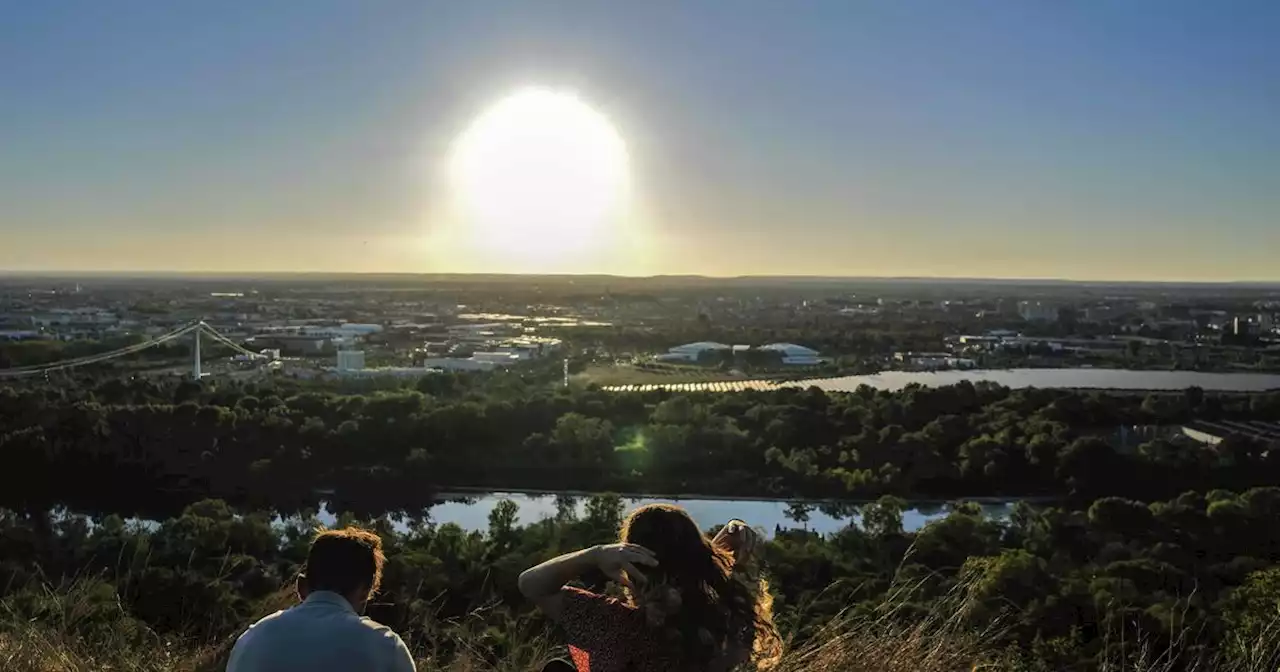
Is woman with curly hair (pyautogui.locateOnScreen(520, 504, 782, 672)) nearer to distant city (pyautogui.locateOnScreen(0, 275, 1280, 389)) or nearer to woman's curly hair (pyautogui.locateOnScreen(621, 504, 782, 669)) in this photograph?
woman's curly hair (pyautogui.locateOnScreen(621, 504, 782, 669))

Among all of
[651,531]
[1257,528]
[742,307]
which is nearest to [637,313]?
[742,307]

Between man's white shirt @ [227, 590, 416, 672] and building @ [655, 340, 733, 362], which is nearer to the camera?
man's white shirt @ [227, 590, 416, 672]

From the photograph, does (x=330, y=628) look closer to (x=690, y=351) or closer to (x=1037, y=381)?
(x=1037, y=381)

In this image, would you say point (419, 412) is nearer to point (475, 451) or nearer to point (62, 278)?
point (475, 451)

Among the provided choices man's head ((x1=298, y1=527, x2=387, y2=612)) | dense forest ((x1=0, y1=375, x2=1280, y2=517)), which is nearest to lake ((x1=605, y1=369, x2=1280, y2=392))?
dense forest ((x1=0, y1=375, x2=1280, y2=517))

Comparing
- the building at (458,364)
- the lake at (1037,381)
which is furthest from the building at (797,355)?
the building at (458,364)
